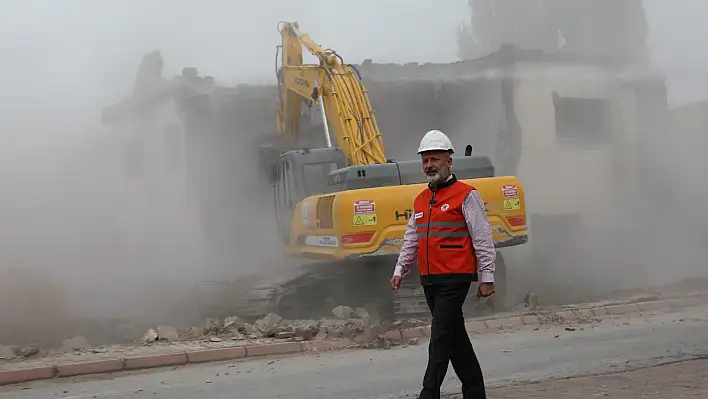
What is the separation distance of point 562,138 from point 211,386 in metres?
12.5

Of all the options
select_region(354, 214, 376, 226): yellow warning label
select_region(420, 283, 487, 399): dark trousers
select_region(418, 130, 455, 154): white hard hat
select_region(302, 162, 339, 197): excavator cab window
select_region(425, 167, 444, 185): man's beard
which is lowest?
select_region(420, 283, 487, 399): dark trousers

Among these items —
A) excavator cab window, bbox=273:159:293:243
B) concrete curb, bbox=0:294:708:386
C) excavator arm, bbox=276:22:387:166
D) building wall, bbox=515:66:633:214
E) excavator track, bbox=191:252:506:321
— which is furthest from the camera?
building wall, bbox=515:66:633:214

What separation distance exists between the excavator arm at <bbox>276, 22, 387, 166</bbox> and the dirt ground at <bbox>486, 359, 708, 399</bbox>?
16.6 ft

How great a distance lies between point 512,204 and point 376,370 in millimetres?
3436

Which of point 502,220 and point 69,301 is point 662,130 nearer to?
point 502,220

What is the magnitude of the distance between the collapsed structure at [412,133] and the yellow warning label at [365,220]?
331 centimetres

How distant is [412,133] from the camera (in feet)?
46.9

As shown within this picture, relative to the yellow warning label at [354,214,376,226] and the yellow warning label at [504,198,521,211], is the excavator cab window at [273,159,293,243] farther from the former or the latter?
the yellow warning label at [504,198,521,211]

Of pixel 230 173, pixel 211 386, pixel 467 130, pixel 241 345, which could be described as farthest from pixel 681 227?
pixel 211 386

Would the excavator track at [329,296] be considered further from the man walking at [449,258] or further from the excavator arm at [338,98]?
the man walking at [449,258]

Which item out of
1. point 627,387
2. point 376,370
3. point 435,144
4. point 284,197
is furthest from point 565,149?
point 435,144

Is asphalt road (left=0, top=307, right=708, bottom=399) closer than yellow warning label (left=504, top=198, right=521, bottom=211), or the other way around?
asphalt road (left=0, top=307, right=708, bottom=399)

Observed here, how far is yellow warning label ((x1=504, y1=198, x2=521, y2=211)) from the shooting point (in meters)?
8.81

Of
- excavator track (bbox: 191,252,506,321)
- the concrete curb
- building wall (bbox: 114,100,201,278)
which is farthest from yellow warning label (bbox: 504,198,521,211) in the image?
building wall (bbox: 114,100,201,278)
